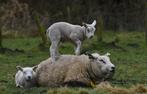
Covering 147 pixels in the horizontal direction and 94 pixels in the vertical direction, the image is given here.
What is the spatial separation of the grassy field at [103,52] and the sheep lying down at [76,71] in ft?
1.56

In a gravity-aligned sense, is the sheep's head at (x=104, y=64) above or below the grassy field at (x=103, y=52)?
above

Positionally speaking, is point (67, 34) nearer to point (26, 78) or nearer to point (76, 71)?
point (76, 71)

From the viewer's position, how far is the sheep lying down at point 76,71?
13820mm

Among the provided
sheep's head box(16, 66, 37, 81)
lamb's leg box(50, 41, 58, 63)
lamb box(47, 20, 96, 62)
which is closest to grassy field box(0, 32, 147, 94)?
sheep's head box(16, 66, 37, 81)

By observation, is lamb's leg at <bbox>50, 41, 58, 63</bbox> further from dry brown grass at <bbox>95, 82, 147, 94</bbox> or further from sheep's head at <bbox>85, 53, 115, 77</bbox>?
dry brown grass at <bbox>95, 82, 147, 94</bbox>

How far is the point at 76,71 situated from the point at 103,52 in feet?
30.6

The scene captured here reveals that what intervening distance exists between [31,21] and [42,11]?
2365mm

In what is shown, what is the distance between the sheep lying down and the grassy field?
18.7 inches

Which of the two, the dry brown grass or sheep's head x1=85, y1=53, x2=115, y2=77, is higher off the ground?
sheep's head x1=85, y1=53, x2=115, y2=77

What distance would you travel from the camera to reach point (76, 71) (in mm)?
14039

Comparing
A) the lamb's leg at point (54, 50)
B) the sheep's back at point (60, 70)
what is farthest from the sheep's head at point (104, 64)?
the lamb's leg at point (54, 50)

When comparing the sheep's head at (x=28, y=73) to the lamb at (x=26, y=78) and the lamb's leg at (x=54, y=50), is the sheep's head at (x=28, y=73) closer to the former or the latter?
the lamb at (x=26, y=78)

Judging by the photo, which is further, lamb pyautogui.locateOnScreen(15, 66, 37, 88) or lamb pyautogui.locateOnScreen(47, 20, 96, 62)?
lamb pyautogui.locateOnScreen(15, 66, 37, 88)

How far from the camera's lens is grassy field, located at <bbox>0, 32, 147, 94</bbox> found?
13789 millimetres
